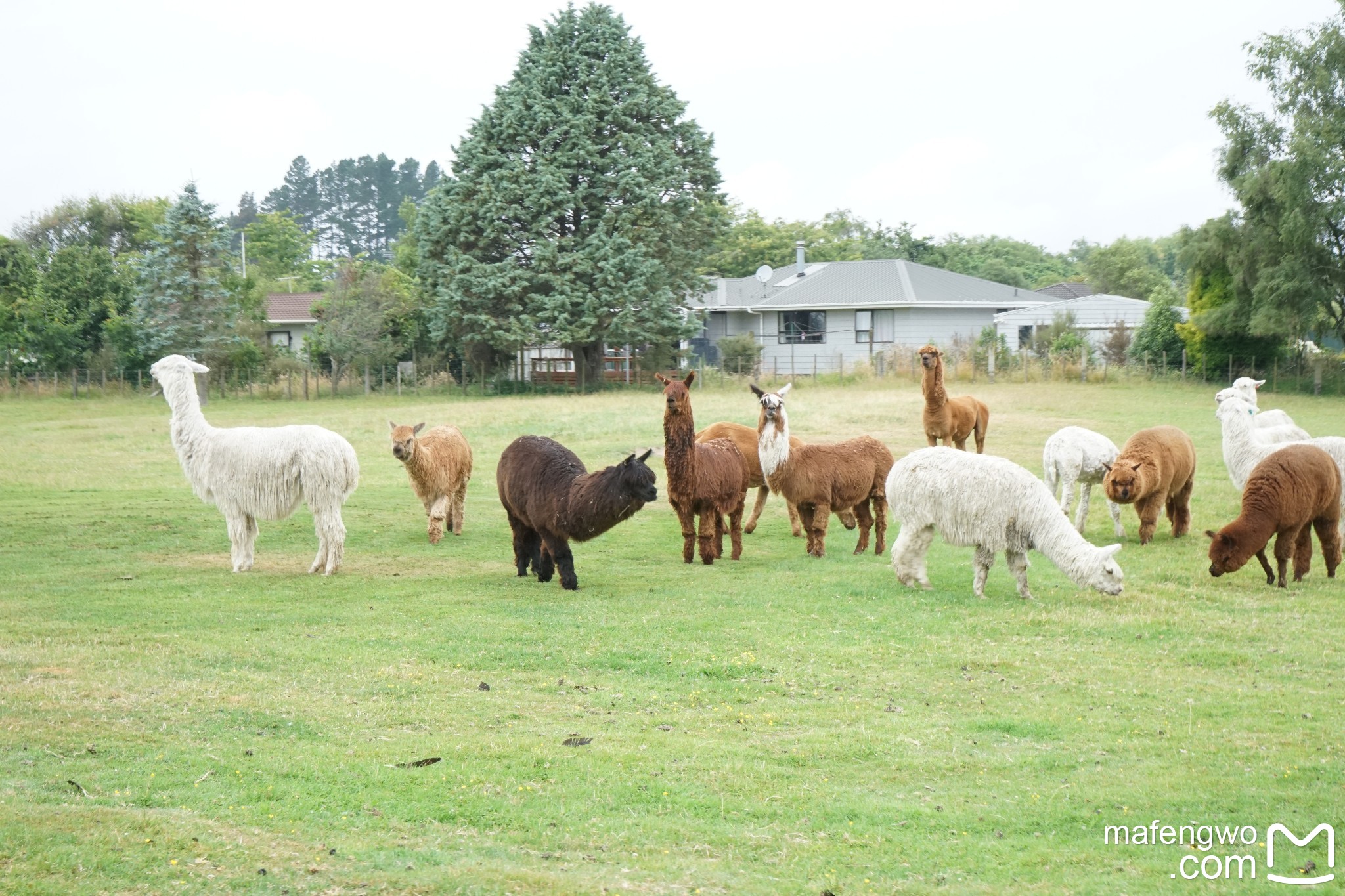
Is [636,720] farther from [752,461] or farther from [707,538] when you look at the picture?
[752,461]

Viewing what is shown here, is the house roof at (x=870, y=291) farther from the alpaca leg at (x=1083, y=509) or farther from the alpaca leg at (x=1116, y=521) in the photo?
the alpaca leg at (x=1116, y=521)

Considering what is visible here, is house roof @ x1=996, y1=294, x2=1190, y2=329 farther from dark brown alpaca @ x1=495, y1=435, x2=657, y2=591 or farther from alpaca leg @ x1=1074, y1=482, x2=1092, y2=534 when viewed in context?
dark brown alpaca @ x1=495, y1=435, x2=657, y2=591

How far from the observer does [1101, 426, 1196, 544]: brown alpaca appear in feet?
43.3

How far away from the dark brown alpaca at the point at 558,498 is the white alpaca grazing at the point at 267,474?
1.75m

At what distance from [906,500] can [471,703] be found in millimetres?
5128

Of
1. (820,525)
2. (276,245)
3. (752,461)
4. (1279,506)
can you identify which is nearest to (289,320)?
(276,245)

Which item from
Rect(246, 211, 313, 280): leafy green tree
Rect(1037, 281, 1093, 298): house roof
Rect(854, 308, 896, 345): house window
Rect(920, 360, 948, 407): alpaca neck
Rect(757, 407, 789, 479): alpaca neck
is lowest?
Rect(757, 407, 789, 479): alpaca neck

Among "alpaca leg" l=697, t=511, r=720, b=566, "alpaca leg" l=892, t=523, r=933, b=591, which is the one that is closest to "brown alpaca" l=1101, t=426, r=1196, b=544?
"alpaca leg" l=892, t=523, r=933, b=591

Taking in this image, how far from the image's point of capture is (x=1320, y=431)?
1064 inches

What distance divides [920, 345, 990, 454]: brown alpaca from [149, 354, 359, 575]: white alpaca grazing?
1051 cm

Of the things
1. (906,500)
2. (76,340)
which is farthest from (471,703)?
(76,340)

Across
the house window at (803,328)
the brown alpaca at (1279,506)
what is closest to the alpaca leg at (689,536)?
the brown alpaca at (1279,506)

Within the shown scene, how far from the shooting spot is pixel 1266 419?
645 inches

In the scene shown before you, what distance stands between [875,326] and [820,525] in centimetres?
3954
